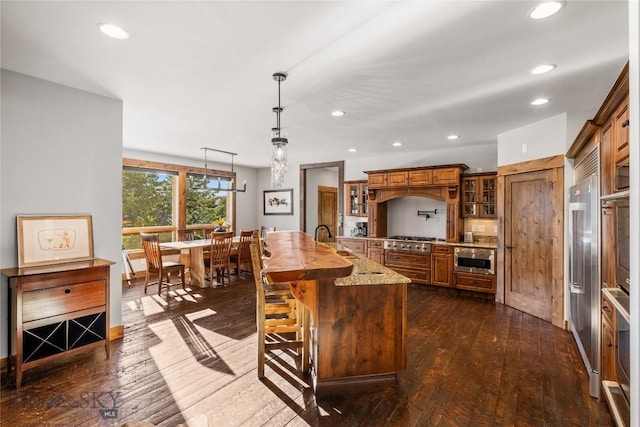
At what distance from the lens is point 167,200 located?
672 centimetres

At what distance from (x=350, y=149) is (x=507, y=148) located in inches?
104

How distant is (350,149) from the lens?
5.93m

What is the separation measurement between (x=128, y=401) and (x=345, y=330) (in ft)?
5.36

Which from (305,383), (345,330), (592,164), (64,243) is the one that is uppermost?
(592,164)

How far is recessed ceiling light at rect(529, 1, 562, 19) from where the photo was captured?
1.74 meters

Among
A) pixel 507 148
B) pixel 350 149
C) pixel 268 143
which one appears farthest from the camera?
pixel 350 149

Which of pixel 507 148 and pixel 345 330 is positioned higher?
pixel 507 148

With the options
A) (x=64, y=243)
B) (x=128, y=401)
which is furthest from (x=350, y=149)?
(x=128, y=401)

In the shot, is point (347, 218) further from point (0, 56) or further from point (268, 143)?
point (0, 56)

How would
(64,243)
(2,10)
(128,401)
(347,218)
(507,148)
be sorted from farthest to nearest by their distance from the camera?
(347,218) < (507,148) < (64,243) < (128,401) < (2,10)

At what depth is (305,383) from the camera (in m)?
2.42

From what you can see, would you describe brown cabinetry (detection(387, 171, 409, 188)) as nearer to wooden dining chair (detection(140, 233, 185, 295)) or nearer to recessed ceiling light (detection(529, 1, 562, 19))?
recessed ceiling light (detection(529, 1, 562, 19))

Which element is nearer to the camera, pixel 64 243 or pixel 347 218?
pixel 64 243

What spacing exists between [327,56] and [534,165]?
3214 millimetres
